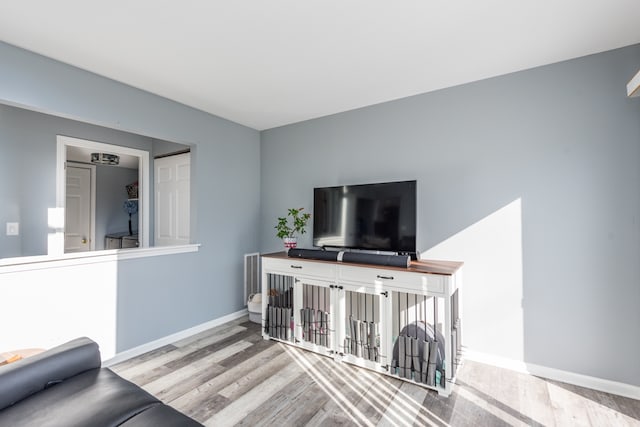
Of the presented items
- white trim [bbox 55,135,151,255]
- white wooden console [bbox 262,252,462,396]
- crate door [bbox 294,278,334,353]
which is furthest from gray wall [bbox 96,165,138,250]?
crate door [bbox 294,278,334,353]

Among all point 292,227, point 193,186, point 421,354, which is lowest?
point 421,354

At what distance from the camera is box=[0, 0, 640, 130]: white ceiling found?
5.62 feet

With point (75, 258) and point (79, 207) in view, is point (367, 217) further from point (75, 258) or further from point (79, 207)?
point (79, 207)

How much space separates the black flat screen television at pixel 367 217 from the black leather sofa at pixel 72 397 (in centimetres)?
198

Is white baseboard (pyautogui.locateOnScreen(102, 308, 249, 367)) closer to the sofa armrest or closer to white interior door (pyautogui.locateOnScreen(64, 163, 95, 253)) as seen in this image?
the sofa armrest

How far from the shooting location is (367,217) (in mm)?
2863

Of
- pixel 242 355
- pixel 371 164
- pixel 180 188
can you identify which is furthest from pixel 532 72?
pixel 180 188

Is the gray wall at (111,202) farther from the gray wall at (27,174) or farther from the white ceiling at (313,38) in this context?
the white ceiling at (313,38)

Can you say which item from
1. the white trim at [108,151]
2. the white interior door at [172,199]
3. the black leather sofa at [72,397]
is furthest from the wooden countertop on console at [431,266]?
the white trim at [108,151]

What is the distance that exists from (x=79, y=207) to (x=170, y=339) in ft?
8.60

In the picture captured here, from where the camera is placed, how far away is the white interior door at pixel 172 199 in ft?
12.0

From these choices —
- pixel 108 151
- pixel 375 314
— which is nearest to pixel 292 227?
pixel 375 314

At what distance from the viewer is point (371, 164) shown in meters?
3.13

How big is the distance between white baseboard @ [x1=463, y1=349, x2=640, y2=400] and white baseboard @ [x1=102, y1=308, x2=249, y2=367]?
248 centimetres
